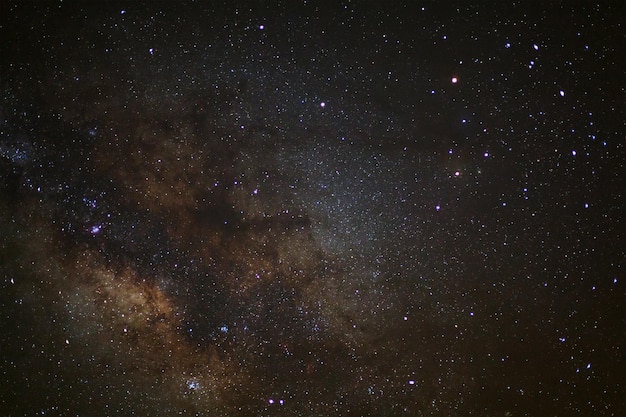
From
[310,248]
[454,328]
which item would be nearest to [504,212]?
[454,328]

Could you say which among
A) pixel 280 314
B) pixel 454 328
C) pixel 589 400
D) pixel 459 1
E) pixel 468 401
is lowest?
pixel 589 400

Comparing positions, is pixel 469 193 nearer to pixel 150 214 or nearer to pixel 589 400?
pixel 589 400

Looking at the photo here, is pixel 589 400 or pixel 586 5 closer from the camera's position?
pixel 586 5

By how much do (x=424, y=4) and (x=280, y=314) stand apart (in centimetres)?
155

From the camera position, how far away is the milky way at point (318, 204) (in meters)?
1.80

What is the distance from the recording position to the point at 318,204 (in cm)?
185

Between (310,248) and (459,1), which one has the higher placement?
(459,1)

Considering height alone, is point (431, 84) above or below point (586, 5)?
below

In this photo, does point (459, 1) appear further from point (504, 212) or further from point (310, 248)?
point (310, 248)

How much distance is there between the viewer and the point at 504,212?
1.86 meters

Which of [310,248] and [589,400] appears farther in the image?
[589,400]

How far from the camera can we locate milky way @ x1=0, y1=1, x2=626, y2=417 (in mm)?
1802

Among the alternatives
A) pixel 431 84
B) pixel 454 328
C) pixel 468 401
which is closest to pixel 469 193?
pixel 431 84

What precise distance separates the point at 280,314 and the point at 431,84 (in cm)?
126
